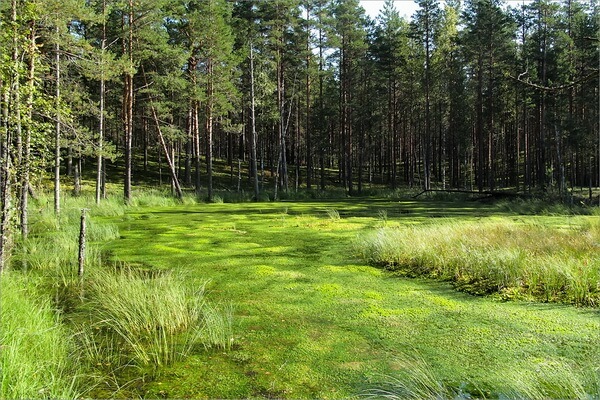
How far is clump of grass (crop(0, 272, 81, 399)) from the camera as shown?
2.32 m

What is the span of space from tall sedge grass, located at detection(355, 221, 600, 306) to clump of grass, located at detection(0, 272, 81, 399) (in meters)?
4.37

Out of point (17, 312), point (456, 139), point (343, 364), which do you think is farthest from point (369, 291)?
point (456, 139)

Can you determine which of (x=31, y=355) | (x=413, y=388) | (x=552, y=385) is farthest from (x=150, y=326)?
(x=552, y=385)

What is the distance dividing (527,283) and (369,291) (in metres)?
1.93

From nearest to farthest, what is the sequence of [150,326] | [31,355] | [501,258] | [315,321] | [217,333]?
[31,355], [217,333], [150,326], [315,321], [501,258]

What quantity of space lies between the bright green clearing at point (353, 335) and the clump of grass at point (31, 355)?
45cm

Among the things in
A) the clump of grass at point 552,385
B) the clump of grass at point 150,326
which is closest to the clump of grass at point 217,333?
the clump of grass at point 150,326

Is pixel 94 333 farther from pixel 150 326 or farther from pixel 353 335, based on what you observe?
pixel 353 335

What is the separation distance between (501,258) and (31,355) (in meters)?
5.24

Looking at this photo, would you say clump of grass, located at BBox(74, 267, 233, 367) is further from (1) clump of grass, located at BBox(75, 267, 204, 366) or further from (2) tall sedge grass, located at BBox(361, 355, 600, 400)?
(2) tall sedge grass, located at BBox(361, 355, 600, 400)

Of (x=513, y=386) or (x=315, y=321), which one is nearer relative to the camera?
(x=513, y=386)

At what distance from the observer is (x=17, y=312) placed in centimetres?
344

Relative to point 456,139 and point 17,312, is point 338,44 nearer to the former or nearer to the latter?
point 456,139

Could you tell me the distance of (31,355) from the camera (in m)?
Result: 2.76
